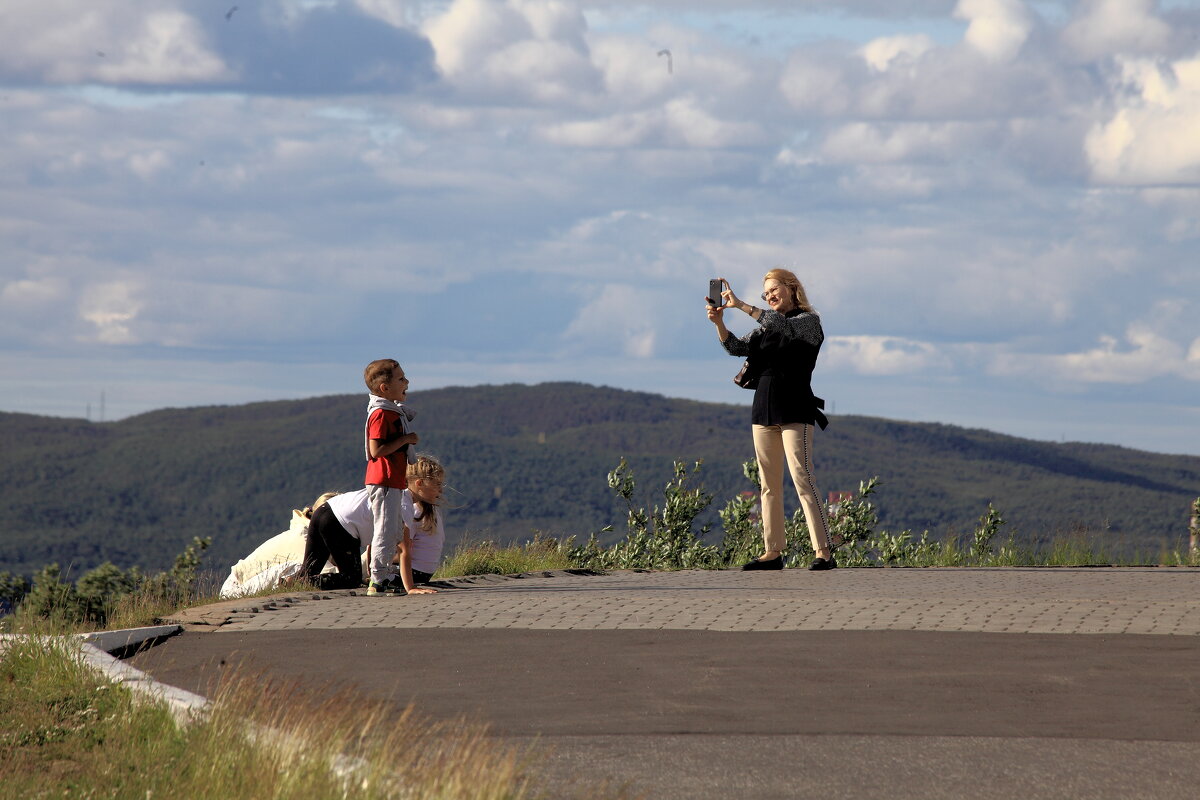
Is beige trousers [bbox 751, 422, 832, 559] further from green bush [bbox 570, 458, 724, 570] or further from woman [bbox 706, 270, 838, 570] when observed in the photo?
green bush [bbox 570, 458, 724, 570]

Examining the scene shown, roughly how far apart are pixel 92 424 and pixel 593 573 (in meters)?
134

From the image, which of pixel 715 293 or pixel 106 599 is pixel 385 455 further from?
pixel 106 599

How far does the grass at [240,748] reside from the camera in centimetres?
554

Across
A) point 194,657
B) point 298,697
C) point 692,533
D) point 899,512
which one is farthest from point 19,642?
point 899,512

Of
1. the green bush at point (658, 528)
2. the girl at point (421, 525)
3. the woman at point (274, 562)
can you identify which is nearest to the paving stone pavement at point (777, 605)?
the girl at point (421, 525)

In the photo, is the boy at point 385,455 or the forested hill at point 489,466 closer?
the boy at point 385,455

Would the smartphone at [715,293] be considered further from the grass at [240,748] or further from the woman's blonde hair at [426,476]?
the grass at [240,748]

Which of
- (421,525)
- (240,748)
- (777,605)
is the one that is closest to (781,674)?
(777,605)

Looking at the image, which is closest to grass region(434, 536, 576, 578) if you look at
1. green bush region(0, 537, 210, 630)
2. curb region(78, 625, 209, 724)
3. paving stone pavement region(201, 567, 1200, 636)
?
paving stone pavement region(201, 567, 1200, 636)

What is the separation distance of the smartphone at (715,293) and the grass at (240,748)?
6.33 m

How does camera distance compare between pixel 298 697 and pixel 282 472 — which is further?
pixel 282 472

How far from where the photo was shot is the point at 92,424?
140 metres

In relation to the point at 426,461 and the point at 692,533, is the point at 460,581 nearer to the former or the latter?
the point at 426,461

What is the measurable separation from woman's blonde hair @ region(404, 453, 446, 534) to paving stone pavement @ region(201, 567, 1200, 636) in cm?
53
